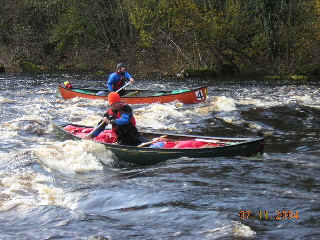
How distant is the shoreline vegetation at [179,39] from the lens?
2570 cm

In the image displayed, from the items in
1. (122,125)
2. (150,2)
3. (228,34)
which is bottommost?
(122,125)

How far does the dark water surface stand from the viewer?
17.2 ft

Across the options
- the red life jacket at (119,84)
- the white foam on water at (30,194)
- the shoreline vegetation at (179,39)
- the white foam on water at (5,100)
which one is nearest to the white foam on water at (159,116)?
the red life jacket at (119,84)

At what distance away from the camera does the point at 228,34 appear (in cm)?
2689

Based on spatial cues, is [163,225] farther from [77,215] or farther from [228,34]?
[228,34]

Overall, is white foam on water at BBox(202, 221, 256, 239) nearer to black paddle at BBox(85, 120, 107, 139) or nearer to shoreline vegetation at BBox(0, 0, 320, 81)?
black paddle at BBox(85, 120, 107, 139)

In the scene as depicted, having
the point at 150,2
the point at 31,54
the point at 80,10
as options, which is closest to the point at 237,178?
the point at 150,2

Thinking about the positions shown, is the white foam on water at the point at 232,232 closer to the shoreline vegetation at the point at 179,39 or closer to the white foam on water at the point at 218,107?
the white foam on water at the point at 218,107

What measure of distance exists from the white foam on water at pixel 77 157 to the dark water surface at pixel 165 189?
2 cm

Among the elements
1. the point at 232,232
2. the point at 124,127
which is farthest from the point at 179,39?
the point at 232,232

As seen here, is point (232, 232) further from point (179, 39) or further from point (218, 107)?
point (179, 39)

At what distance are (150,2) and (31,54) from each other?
13162mm

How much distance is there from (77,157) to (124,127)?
3.63 ft
